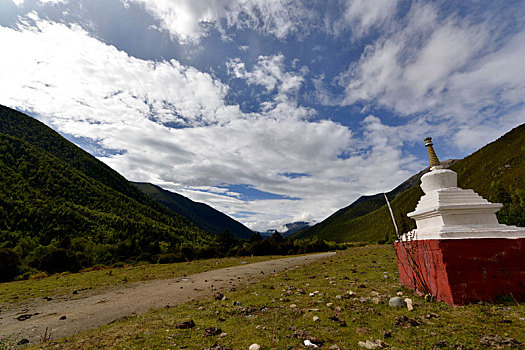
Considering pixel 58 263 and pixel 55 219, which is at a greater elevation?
pixel 55 219

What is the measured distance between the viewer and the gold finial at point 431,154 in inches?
309

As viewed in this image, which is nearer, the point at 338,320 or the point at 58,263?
the point at 338,320

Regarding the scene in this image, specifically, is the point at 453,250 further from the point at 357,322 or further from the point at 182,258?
the point at 182,258

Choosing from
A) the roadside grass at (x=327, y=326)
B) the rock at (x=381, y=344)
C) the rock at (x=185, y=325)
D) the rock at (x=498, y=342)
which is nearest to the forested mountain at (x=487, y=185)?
the roadside grass at (x=327, y=326)

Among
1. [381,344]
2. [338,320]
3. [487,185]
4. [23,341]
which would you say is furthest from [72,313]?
[487,185]

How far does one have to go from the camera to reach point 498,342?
10.9 ft

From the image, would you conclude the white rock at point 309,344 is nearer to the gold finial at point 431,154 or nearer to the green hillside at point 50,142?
the gold finial at point 431,154

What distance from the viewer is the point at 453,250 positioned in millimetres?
5312

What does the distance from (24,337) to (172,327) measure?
4263 millimetres

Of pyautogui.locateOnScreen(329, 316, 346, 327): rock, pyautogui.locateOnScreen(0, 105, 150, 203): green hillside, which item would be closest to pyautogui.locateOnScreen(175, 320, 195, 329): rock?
pyautogui.locateOnScreen(329, 316, 346, 327): rock

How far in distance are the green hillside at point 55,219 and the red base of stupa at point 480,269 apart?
3412 cm

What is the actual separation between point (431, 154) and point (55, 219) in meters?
70.1

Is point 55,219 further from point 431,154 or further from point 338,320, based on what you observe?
point 431,154

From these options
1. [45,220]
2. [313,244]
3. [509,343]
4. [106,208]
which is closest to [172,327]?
[509,343]
